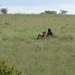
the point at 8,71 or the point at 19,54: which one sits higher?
the point at 8,71

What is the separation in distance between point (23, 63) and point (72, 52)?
275cm

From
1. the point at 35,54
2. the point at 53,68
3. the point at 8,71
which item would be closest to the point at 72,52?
the point at 35,54

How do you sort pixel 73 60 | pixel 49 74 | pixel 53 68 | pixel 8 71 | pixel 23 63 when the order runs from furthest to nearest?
pixel 73 60 < pixel 23 63 < pixel 53 68 < pixel 49 74 < pixel 8 71

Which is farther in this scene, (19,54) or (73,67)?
(19,54)

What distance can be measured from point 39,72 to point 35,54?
8.75 feet

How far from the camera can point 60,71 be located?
8.19m

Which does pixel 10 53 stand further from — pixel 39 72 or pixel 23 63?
pixel 39 72

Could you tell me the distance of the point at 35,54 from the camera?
1073 cm

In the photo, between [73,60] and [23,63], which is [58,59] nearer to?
[73,60]

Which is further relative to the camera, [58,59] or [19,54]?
[19,54]

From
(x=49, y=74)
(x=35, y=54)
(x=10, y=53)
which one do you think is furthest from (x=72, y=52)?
(x=49, y=74)

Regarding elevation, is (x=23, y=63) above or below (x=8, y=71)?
below

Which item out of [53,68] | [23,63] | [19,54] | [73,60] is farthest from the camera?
[19,54]

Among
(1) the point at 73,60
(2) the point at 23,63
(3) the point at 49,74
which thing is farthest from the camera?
(1) the point at 73,60
